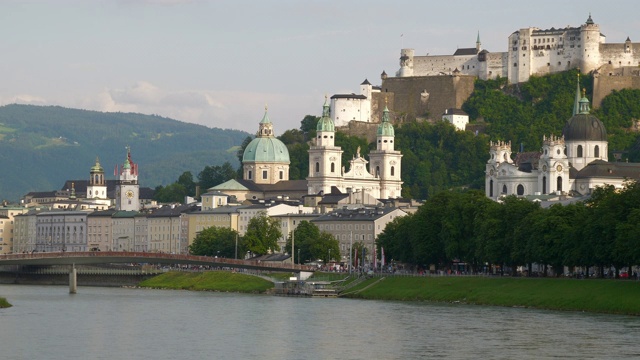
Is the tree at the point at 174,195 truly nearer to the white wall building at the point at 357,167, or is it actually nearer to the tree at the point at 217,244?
the white wall building at the point at 357,167

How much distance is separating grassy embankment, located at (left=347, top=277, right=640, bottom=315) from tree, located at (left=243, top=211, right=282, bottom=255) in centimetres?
3210

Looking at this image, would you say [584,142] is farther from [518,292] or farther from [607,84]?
[518,292]

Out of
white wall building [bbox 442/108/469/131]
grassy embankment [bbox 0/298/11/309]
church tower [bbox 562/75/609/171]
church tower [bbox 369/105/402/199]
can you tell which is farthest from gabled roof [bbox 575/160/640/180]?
grassy embankment [bbox 0/298/11/309]

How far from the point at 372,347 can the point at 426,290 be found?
29772 millimetres

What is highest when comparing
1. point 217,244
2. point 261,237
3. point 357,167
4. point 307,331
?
point 357,167

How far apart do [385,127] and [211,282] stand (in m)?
57.9

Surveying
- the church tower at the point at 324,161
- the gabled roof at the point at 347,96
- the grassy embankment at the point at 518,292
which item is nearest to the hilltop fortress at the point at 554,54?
the gabled roof at the point at 347,96

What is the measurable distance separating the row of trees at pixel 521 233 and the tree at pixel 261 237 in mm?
19777

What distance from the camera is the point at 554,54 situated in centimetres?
17138

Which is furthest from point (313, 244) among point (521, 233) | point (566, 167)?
point (521, 233)

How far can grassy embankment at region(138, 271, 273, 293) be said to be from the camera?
107000 mm

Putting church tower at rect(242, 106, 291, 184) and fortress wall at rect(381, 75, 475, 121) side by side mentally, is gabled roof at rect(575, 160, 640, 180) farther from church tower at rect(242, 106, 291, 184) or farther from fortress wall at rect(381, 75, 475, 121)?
church tower at rect(242, 106, 291, 184)

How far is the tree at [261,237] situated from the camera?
426 ft

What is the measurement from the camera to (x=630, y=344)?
59.4 metres
